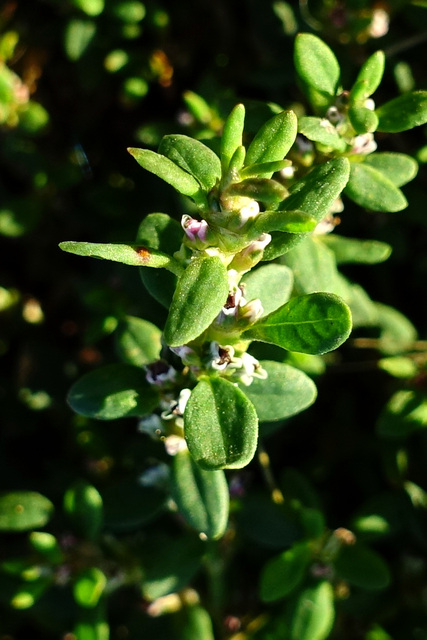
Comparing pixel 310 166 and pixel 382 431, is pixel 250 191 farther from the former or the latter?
pixel 382 431

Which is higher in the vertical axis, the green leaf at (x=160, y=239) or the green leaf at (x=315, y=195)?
the green leaf at (x=315, y=195)

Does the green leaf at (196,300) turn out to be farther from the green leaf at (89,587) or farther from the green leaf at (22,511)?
the green leaf at (22,511)

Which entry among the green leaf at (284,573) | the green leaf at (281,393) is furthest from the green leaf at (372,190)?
the green leaf at (284,573)

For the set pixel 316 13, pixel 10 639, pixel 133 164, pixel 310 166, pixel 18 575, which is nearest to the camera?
pixel 310 166

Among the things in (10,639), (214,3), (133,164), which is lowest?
(10,639)

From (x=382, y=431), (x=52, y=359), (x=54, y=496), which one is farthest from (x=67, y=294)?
(x=382, y=431)

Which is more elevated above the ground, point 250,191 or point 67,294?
point 250,191

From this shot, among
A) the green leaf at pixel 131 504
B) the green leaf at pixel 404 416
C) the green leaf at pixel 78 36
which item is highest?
the green leaf at pixel 78 36

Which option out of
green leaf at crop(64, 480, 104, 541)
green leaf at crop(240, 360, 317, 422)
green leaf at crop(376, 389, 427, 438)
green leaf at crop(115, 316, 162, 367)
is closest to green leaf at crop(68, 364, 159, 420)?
green leaf at crop(115, 316, 162, 367)
